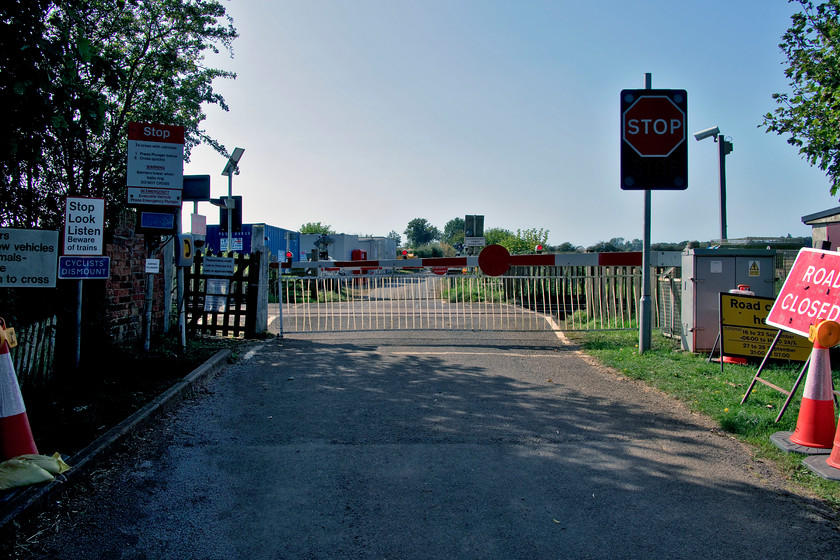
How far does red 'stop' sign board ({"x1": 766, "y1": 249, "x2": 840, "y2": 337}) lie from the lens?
510cm

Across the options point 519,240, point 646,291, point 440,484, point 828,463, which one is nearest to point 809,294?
point 828,463

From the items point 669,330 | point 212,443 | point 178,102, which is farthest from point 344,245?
point 212,443

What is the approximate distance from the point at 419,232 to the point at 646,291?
148205 mm

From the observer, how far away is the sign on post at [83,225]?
20.5 ft

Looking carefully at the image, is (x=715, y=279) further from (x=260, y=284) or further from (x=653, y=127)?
(x=260, y=284)

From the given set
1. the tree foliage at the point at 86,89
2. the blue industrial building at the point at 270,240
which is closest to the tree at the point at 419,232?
the blue industrial building at the point at 270,240

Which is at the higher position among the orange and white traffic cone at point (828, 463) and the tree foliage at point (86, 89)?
the tree foliage at point (86, 89)

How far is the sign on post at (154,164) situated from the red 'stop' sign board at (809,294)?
290 inches

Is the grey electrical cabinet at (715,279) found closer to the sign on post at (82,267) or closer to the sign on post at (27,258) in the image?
the sign on post at (82,267)

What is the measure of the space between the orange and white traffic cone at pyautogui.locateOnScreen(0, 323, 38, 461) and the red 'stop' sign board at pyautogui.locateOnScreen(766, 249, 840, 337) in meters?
6.36

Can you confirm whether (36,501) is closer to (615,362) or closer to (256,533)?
(256,533)

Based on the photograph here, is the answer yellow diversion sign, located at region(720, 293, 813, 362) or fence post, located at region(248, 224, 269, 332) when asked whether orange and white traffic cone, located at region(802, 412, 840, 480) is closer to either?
yellow diversion sign, located at region(720, 293, 813, 362)

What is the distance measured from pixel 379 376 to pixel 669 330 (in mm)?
5468

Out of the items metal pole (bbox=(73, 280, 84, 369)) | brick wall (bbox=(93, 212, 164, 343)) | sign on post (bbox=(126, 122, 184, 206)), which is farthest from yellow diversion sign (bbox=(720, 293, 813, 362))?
brick wall (bbox=(93, 212, 164, 343))
